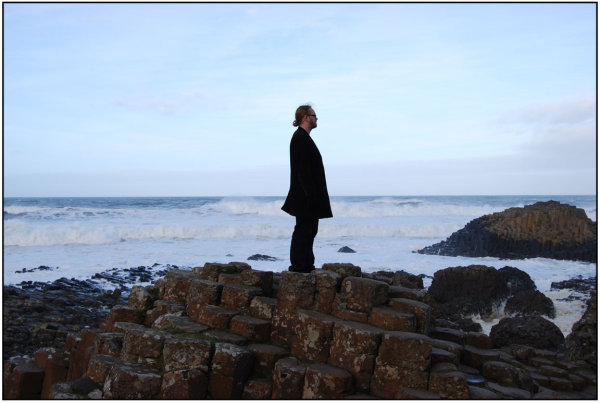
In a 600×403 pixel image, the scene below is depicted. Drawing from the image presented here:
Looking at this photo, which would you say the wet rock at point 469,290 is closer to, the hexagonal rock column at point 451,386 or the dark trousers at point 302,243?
the dark trousers at point 302,243

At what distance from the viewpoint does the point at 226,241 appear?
31000mm

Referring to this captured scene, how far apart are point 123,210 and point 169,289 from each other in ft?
135

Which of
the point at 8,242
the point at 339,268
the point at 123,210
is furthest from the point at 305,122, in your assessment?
the point at 123,210

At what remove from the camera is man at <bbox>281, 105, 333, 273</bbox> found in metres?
6.96

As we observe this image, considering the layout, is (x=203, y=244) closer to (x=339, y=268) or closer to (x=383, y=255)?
(x=383, y=255)

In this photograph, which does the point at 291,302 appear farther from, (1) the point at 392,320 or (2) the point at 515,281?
(2) the point at 515,281

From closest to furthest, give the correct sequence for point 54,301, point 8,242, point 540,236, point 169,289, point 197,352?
point 197,352, point 169,289, point 54,301, point 540,236, point 8,242

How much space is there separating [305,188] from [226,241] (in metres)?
24.5

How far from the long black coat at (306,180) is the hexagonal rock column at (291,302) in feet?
2.80

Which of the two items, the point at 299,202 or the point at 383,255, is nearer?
the point at 299,202

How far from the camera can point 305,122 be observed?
7105 millimetres

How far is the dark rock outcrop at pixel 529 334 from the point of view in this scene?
375 inches

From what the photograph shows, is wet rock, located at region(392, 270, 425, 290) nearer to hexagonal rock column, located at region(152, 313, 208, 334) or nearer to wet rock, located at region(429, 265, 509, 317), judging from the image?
wet rock, located at region(429, 265, 509, 317)

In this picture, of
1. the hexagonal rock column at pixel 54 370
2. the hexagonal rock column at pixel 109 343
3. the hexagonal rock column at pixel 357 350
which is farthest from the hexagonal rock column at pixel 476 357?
the hexagonal rock column at pixel 54 370
